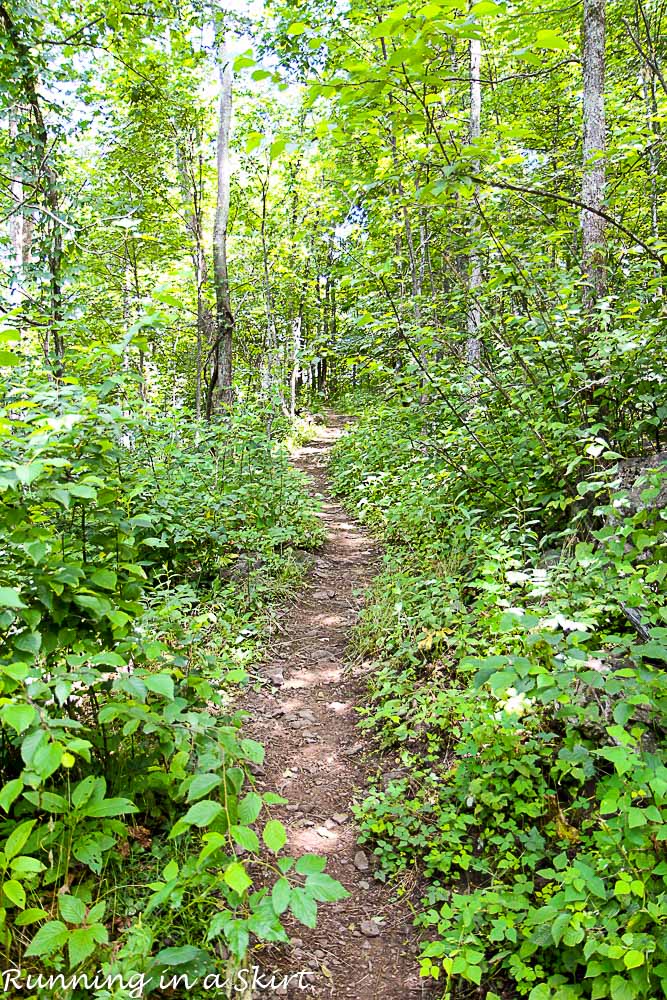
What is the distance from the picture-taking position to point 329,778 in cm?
389

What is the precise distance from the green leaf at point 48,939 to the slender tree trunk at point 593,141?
5314 millimetres

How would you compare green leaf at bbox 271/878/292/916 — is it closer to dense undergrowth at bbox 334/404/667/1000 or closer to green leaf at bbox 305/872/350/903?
green leaf at bbox 305/872/350/903

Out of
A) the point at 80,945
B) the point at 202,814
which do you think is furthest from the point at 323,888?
the point at 80,945

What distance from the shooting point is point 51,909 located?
2.29 m

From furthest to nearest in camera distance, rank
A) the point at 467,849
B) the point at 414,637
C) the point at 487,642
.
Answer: the point at 414,637, the point at 487,642, the point at 467,849

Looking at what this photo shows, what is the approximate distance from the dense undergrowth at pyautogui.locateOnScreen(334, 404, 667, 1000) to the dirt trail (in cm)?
18

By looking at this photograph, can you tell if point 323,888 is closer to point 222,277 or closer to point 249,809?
point 249,809

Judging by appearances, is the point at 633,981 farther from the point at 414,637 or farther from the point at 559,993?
the point at 414,637

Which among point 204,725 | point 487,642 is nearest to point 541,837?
point 487,642

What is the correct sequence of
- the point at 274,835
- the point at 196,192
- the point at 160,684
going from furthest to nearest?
the point at 196,192
the point at 160,684
the point at 274,835

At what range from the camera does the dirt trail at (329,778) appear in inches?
104

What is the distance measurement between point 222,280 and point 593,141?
6410 mm

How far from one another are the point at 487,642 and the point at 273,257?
14.3 m

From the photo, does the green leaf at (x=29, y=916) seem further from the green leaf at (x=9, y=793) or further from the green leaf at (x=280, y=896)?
the green leaf at (x=280, y=896)
